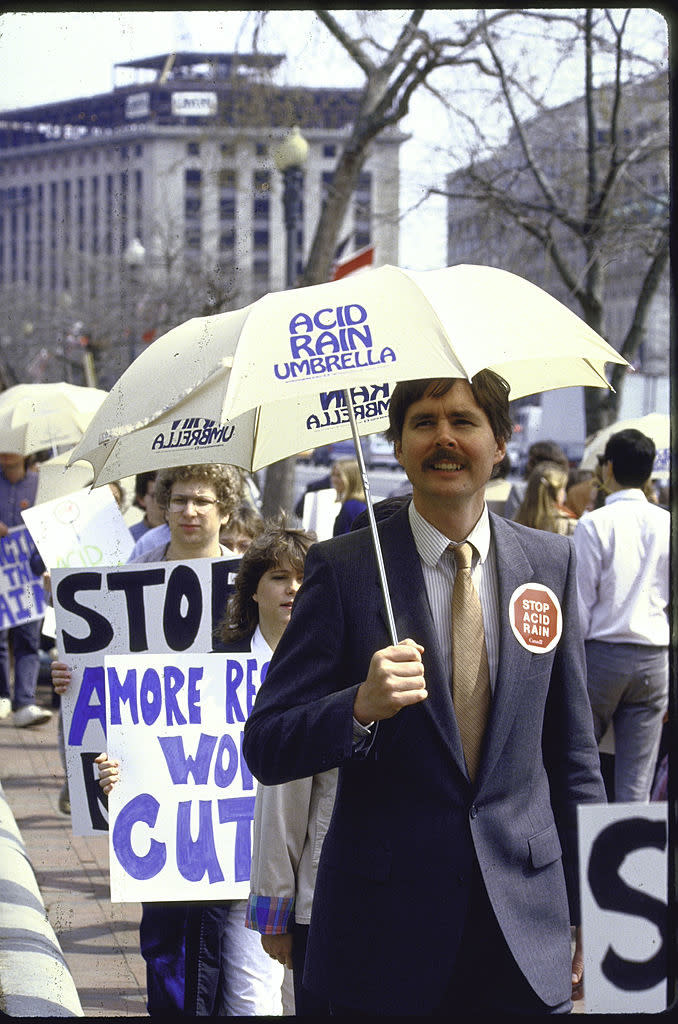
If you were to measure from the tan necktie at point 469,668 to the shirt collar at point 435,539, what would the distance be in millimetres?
60

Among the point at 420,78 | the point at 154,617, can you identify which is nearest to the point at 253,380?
the point at 154,617

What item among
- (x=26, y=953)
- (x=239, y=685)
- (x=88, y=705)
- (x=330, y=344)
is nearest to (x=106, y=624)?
(x=88, y=705)

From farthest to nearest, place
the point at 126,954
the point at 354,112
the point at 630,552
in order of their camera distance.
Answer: the point at 354,112 < the point at 630,552 < the point at 126,954

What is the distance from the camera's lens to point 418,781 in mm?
2580

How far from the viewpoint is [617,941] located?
2576 millimetres

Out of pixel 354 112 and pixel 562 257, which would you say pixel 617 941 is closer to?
pixel 354 112

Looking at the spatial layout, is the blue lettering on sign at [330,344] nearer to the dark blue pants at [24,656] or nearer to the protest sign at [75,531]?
the protest sign at [75,531]

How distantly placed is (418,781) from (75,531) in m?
4.52

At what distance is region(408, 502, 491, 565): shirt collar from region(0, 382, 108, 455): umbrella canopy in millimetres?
5694

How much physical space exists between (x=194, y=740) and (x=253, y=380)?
1929mm

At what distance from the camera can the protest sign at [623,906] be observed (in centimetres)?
256

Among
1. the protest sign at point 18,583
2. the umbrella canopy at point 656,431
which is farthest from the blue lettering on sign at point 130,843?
the protest sign at point 18,583

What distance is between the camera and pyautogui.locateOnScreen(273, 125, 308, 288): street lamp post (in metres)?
12.3

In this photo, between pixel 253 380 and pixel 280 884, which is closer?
pixel 253 380
